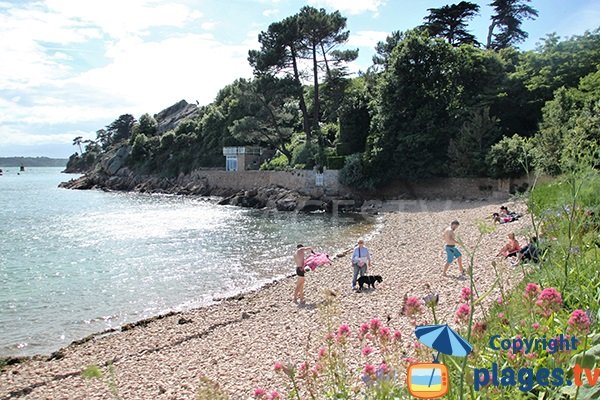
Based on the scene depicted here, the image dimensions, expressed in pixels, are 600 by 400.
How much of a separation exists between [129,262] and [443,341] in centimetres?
1799

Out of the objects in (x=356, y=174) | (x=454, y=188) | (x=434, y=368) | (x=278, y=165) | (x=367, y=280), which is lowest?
(x=367, y=280)

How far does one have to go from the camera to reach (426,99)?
106 feet

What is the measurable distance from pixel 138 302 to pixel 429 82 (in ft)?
83.4

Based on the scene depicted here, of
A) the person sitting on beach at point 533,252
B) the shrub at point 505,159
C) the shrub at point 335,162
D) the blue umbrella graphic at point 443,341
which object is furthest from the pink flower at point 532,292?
the shrub at point 335,162

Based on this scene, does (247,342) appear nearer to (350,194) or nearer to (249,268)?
(249,268)

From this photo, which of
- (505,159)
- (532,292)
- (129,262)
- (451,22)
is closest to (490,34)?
(451,22)

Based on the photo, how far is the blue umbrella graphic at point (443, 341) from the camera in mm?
2125

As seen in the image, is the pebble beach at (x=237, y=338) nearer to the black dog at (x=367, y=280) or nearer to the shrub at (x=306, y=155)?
the black dog at (x=367, y=280)

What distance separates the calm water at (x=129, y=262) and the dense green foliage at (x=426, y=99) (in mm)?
7505

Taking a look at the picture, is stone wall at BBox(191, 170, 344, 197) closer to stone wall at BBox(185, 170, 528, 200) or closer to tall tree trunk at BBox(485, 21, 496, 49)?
stone wall at BBox(185, 170, 528, 200)

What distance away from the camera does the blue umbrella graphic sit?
2125 millimetres

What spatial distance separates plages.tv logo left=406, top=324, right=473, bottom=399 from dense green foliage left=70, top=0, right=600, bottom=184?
19413 millimetres

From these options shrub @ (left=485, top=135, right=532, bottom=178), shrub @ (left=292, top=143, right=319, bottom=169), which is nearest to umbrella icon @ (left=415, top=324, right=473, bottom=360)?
shrub @ (left=485, top=135, right=532, bottom=178)

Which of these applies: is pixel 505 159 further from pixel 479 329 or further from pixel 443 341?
pixel 443 341
